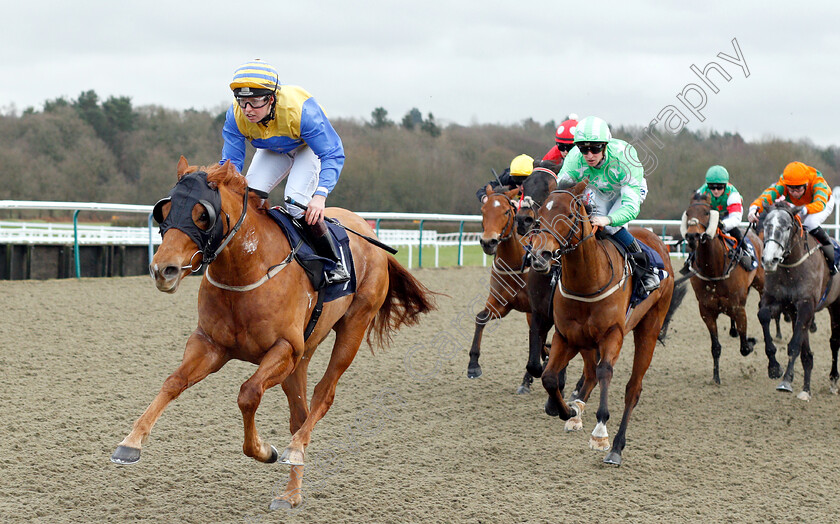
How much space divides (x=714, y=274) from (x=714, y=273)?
1cm

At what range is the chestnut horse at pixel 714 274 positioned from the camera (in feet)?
23.7

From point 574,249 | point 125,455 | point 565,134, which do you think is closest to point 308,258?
point 125,455

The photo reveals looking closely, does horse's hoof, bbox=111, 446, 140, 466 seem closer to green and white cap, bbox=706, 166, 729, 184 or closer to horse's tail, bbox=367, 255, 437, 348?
horse's tail, bbox=367, 255, 437, 348

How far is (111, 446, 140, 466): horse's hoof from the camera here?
2.89 metres

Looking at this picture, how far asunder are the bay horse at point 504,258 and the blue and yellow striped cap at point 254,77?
2900mm

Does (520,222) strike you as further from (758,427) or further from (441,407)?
(758,427)

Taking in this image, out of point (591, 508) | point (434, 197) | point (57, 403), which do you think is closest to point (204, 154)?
point (434, 197)

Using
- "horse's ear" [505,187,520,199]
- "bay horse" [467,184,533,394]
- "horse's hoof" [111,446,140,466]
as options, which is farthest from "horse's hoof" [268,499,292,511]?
"horse's ear" [505,187,520,199]

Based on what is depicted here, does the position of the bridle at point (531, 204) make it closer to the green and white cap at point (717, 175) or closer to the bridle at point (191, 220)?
the bridle at point (191, 220)

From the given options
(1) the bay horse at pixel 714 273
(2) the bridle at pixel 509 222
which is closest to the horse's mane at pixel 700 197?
(1) the bay horse at pixel 714 273

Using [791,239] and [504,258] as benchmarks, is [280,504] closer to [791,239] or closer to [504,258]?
[504,258]

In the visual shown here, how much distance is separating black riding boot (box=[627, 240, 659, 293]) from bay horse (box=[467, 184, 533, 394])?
1.33 metres

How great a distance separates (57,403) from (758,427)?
4.93 m

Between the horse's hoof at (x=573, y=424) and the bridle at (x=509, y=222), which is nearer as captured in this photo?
the horse's hoof at (x=573, y=424)
